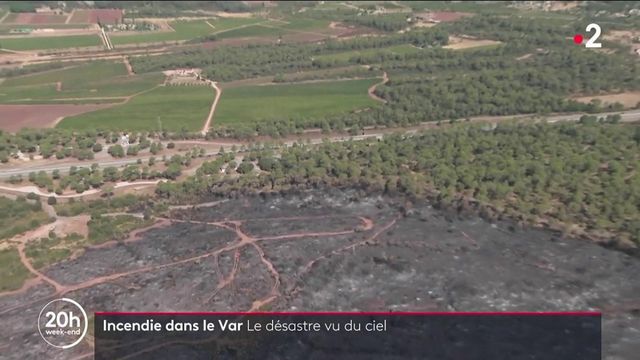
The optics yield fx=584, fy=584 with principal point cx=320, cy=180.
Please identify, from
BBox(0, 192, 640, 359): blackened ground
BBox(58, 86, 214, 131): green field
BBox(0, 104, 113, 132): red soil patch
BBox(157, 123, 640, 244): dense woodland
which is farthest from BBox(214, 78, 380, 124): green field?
BBox(0, 192, 640, 359): blackened ground

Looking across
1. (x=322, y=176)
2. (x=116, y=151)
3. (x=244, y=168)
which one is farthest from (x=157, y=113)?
(x=322, y=176)

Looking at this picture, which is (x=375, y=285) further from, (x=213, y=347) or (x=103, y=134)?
(x=103, y=134)

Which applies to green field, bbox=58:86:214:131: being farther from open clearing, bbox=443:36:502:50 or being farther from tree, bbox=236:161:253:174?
open clearing, bbox=443:36:502:50

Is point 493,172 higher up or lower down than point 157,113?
lower down

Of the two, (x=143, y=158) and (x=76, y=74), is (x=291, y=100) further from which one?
(x=76, y=74)

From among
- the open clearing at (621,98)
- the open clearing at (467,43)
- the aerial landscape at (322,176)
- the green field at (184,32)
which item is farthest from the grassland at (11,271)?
the open clearing at (467,43)

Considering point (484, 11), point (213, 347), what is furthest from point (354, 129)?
point (484, 11)
